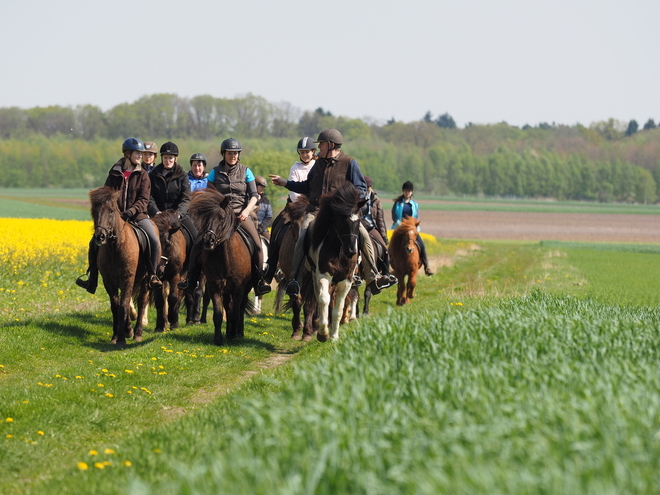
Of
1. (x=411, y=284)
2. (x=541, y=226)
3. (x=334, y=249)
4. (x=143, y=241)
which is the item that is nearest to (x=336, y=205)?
(x=334, y=249)

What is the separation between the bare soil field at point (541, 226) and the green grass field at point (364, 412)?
5407cm

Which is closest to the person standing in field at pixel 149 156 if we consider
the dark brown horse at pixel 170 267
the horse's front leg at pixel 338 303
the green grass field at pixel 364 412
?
the dark brown horse at pixel 170 267

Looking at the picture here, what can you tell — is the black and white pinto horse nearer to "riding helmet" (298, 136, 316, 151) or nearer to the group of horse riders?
the group of horse riders

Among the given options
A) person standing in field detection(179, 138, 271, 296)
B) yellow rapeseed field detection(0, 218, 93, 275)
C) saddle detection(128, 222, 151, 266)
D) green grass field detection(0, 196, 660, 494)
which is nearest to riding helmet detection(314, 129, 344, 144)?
person standing in field detection(179, 138, 271, 296)

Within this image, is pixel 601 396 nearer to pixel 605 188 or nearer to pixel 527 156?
pixel 605 188

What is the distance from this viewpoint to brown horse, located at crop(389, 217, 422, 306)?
57.9 ft

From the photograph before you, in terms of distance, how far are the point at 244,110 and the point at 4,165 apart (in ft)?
160

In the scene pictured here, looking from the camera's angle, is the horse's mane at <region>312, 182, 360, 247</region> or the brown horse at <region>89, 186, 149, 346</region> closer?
the horse's mane at <region>312, 182, 360, 247</region>

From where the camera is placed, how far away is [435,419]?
455 centimetres

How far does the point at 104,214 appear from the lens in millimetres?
10727

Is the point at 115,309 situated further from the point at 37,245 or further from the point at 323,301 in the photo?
the point at 37,245

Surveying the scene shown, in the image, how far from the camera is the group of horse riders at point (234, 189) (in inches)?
449

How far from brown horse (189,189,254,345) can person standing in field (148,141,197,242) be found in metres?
1.25

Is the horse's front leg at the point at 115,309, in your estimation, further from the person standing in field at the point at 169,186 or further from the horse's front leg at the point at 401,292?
the horse's front leg at the point at 401,292
